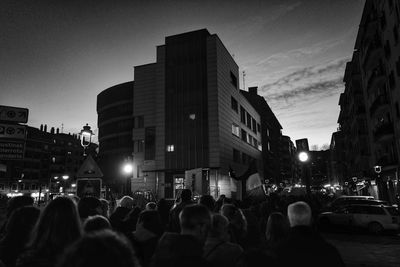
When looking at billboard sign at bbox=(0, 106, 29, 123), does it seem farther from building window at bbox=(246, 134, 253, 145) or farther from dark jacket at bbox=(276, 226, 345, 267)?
building window at bbox=(246, 134, 253, 145)

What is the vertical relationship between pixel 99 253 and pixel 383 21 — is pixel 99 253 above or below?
below

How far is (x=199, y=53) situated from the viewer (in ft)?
138

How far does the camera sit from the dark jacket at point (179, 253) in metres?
2.67

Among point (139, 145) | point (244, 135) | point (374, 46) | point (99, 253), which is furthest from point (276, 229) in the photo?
point (244, 135)

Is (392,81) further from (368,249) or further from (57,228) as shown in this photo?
(57,228)

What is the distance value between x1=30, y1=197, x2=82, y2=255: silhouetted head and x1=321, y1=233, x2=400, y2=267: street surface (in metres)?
10.6

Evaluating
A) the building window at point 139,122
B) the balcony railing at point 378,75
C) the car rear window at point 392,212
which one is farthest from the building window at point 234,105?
the car rear window at point 392,212

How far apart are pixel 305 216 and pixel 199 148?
119 ft

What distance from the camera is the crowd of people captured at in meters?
1.65

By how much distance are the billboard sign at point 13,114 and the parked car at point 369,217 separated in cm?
1845

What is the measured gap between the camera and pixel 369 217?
61.9 ft

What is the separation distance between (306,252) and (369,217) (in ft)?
58.5

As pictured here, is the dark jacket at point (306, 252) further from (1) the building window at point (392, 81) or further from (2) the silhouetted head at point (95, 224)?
(1) the building window at point (392, 81)

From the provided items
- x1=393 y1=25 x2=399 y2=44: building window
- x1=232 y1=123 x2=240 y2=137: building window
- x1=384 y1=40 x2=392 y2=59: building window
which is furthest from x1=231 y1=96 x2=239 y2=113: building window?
x1=393 y1=25 x2=399 y2=44: building window
